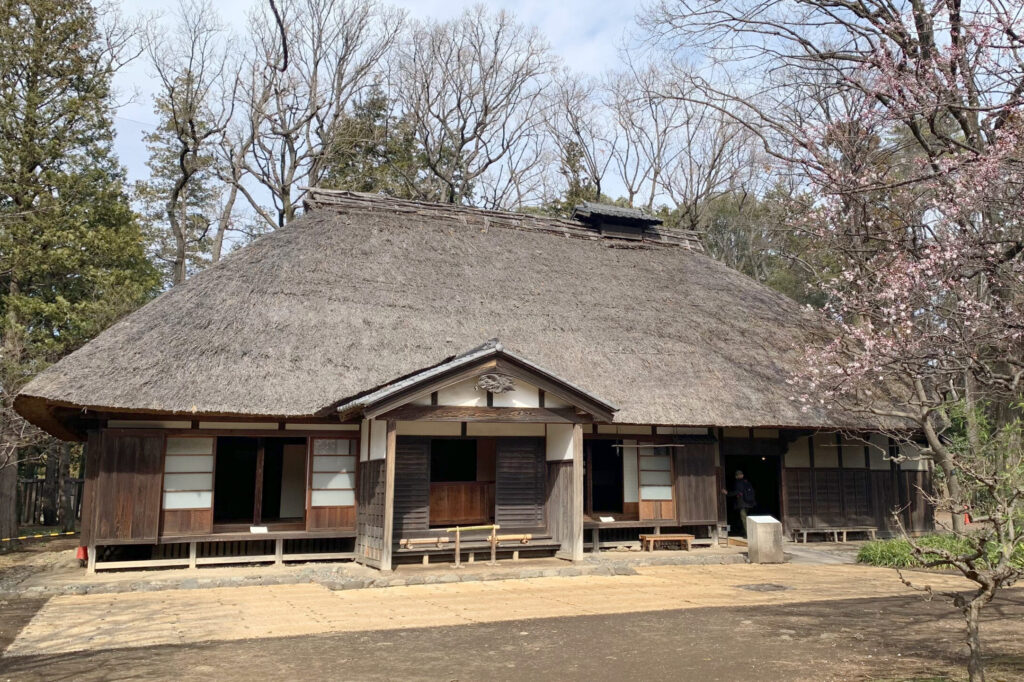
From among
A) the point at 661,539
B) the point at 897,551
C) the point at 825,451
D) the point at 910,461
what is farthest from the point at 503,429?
the point at 910,461

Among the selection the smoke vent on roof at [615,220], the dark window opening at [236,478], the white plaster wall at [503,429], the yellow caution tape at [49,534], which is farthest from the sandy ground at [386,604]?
the smoke vent on roof at [615,220]

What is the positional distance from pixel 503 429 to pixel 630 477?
9.16ft

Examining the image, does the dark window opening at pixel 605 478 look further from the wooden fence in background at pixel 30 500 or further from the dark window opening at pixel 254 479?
the wooden fence in background at pixel 30 500

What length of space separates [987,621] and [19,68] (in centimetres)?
2084

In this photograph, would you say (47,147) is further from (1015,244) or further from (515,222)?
(1015,244)

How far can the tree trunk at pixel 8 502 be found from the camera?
689 inches

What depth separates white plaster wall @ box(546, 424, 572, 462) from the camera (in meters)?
12.7

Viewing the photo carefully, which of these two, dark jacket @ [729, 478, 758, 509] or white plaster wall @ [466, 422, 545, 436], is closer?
white plaster wall @ [466, 422, 545, 436]

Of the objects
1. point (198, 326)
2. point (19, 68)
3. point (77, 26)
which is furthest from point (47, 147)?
point (198, 326)

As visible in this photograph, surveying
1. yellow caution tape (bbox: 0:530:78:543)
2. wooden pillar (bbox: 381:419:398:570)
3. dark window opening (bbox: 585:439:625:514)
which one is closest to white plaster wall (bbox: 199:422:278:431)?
wooden pillar (bbox: 381:419:398:570)

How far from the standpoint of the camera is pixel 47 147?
58.6 ft

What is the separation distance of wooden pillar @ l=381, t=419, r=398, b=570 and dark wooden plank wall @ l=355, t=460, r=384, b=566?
0.22 metres

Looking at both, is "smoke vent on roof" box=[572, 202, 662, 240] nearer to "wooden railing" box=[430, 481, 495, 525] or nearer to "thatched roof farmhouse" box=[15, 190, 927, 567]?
"thatched roof farmhouse" box=[15, 190, 927, 567]

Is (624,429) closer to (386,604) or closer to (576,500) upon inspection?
(576,500)
